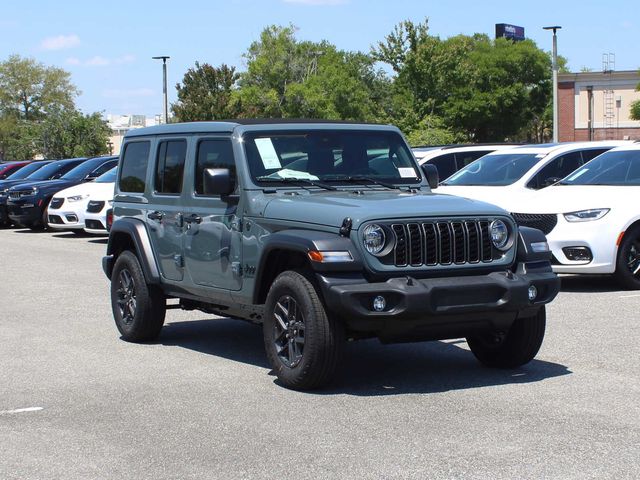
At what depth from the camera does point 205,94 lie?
96.1 metres

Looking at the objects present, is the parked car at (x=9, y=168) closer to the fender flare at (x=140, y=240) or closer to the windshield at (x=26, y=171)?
the windshield at (x=26, y=171)

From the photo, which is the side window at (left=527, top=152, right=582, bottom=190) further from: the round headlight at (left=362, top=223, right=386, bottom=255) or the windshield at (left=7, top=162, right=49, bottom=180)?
the windshield at (left=7, top=162, right=49, bottom=180)

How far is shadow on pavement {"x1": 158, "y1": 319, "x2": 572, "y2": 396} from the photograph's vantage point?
791 cm

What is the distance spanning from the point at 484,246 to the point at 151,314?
3.31m

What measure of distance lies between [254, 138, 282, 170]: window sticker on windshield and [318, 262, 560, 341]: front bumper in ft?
5.12

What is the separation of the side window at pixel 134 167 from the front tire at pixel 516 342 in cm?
343

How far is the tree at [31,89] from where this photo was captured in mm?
121438

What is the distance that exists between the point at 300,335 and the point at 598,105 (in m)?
95.4

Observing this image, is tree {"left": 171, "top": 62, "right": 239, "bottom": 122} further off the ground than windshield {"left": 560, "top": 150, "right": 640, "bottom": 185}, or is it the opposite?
tree {"left": 171, "top": 62, "right": 239, "bottom": 122}

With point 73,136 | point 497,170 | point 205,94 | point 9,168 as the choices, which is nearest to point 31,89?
point 205,94

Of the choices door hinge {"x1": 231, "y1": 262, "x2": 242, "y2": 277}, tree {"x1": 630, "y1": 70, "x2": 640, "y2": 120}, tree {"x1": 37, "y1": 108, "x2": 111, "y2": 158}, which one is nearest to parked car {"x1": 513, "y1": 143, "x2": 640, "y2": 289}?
door hinge {"x1": 231, "y1": 262, "x2": 242, "y2": 277}

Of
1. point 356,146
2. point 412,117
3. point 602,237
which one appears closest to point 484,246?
point 356,146

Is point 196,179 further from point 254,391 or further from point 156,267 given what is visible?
point 254,391

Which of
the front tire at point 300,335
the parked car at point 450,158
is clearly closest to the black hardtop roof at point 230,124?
the front tire at point 300,335
